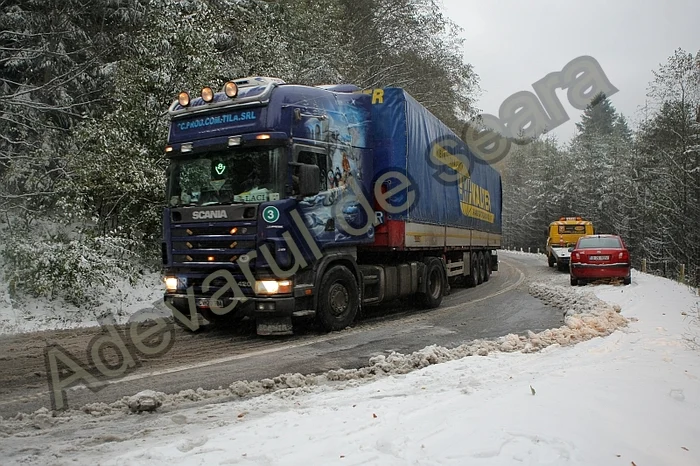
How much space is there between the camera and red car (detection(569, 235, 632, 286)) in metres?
16.0

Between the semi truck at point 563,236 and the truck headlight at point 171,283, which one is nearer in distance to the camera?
the truck headlight at point 171,283

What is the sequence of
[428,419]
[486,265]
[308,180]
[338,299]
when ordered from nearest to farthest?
1. [428,419]
2. [308,180]
3. [338,299]
4. [486,265]

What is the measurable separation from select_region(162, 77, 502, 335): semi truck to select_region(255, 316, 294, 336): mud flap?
16 mm

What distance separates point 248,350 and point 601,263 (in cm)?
1262

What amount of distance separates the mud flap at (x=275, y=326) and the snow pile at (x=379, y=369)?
5.67 feet

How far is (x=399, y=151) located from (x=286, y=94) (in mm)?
2752

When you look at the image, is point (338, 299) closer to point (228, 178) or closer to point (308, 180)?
point (308, 180)

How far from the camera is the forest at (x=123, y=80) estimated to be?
10.8 m

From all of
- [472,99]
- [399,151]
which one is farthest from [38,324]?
[472,99]

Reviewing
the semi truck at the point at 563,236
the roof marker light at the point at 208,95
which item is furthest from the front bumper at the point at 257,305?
the semi truck at the point at 563,236

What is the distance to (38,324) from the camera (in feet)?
31.7

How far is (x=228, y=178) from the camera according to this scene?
7.98 m

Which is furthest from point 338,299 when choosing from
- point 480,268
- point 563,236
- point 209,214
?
point 563,236

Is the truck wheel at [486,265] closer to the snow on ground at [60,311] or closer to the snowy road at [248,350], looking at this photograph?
the snowy road at [248,350]
